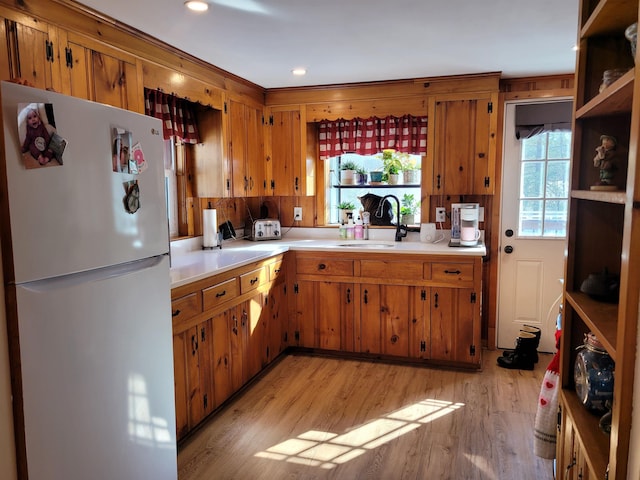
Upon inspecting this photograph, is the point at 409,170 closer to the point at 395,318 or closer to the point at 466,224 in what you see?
the point at 466,224

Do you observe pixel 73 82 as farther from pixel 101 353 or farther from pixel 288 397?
pixel 288 397

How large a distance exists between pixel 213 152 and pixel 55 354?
2364mm

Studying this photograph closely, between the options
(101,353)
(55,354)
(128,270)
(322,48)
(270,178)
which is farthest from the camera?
(270,178)

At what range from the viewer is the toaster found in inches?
165

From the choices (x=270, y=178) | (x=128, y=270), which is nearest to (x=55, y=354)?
(x=128, y=270)

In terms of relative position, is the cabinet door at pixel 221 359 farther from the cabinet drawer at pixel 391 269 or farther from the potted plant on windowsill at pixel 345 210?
the potted plant on windowsill at pixel 345 210

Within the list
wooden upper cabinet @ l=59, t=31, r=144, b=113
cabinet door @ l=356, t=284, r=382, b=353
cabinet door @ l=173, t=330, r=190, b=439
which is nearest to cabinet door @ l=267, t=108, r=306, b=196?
cabinet door @ l=356, t=284, r=382, b=353

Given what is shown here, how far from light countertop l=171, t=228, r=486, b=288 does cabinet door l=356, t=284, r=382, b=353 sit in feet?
1.09

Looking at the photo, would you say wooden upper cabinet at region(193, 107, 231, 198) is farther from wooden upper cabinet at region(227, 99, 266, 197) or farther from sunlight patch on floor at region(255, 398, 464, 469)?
sunlight patch on floor at region(255, 398, 464, 469)

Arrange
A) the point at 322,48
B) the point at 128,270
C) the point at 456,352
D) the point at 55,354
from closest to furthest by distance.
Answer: the point at 55,354, the point at 128,270, the point at 322,48, the point at 456,352

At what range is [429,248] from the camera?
359 centimetres

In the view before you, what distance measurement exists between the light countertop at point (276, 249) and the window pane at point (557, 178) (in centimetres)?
83

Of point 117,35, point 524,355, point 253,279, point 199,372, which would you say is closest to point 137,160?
point 117,35

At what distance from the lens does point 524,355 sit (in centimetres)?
359
